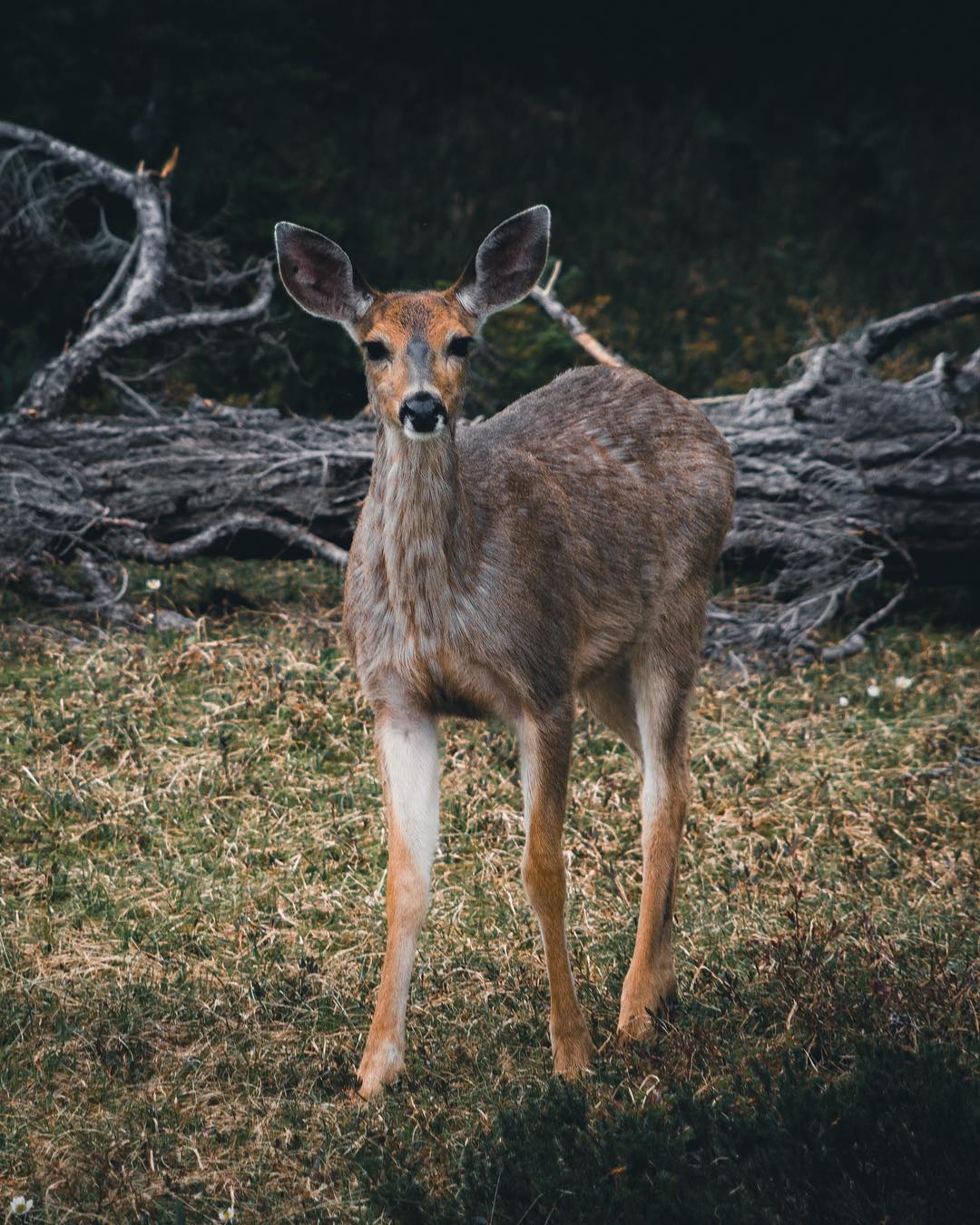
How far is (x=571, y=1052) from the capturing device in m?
4.43

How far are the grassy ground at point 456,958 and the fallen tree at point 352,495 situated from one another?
0.48 m

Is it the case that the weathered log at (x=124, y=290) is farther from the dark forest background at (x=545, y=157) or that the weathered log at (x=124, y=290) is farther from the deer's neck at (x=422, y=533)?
the deer's neck at (x=422, y=533)

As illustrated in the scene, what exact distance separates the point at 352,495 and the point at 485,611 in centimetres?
394

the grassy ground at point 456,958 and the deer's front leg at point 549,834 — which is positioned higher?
the deer's front leg at point 549,834

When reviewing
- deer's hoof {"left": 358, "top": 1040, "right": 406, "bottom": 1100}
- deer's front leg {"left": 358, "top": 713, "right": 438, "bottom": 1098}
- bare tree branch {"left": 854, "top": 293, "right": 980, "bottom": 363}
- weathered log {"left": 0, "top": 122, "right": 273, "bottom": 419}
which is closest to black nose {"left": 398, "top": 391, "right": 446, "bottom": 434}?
deer's front leg {"left": 358, "top": 713, "right": 438, "bottom": 1098}

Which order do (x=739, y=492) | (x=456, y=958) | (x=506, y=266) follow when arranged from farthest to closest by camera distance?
(x=739, y=492) → (x=456, y=958) → (x=506, y=266)

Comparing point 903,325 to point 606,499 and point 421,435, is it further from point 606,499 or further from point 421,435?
point 421,435

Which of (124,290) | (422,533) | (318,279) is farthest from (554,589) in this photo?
(124,290)

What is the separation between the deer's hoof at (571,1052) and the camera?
4395mm

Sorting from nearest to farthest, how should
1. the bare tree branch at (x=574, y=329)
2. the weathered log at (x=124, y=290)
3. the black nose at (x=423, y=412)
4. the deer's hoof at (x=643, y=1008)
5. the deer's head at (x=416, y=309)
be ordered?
the black nose at (x=423, y=412) < the deer's head at (x=416, y=309) < the deer's hoof at (x=643, y=1008) < the weathered log at (x=124, y=290) < the bare tree branch at (x=574, y=329)

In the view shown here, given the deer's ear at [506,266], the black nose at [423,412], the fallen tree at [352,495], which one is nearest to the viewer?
the black nose at [423,412]

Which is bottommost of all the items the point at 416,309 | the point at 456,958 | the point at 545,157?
the point at 456,958

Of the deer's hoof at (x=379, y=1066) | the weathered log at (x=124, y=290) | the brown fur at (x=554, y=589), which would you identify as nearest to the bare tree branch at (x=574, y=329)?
the weathered log at (x=124, y=290)

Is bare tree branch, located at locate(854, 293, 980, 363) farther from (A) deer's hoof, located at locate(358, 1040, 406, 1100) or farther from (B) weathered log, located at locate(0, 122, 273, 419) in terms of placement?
(A) deer's hoof, located at locate(358, 1040, 406, 1100)
